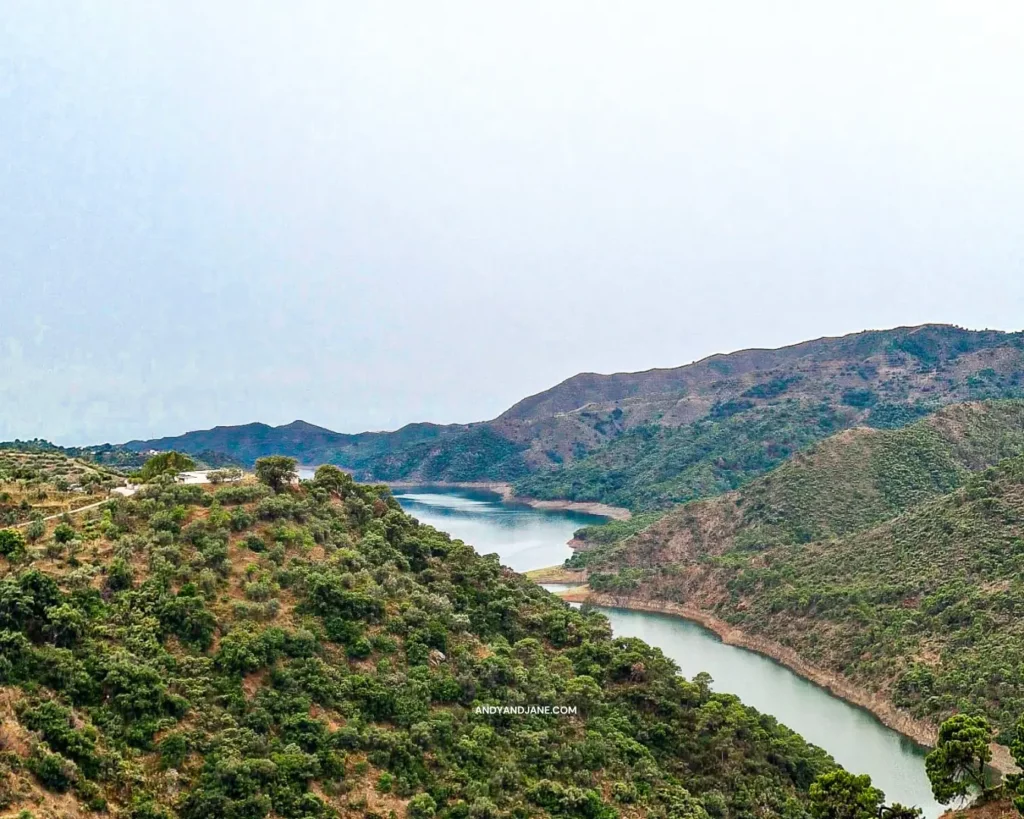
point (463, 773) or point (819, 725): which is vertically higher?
point (463, 773)

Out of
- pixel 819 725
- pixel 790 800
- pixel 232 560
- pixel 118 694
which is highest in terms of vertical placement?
pixel 232 560

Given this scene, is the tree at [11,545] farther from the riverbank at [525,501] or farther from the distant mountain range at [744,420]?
the distant mountain range at [744,420]

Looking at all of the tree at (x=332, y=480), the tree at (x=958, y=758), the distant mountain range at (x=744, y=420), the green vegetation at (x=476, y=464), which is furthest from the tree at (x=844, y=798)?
the green vegetation at (x=476, y=464)

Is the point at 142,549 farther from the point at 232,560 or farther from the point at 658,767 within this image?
the point at 658,767

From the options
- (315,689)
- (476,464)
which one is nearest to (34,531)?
(315,689)

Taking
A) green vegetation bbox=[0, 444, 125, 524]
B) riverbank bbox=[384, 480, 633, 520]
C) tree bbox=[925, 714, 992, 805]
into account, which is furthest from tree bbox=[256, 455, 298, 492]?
riverbank bbox=[384, 480, 633, 520]

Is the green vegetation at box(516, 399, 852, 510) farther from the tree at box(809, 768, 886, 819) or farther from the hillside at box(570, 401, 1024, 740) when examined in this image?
the tree at box(809, 768, 886, 819)

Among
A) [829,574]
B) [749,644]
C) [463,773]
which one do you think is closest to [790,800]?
[463,773]

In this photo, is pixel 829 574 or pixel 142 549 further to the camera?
pixel 829 574
